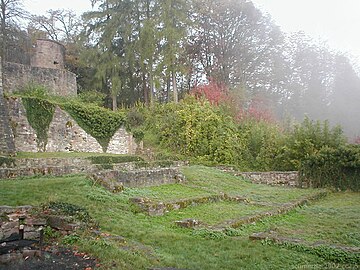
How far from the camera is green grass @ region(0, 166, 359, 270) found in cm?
577

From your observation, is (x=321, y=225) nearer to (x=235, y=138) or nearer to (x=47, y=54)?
(x=235, y=138)

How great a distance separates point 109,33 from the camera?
93.6 ft

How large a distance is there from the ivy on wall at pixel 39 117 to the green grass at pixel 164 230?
9.57 m

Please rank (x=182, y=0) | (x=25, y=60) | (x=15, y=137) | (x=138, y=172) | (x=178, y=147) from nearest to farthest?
(x=138, y=172)
(x=15, y=137)
(x=178, y=147)
(x=182, y=0)
(x=25, y=60)

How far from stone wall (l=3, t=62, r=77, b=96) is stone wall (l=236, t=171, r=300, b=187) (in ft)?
43.6

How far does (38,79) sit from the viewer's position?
882 inches

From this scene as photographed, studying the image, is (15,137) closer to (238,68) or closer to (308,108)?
(238,68)

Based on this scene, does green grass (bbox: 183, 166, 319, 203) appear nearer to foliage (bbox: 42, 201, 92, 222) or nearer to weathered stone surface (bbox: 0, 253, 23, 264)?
foliage (bbox: 42, 201, 92, 222)

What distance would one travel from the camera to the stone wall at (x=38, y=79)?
21.0 metres

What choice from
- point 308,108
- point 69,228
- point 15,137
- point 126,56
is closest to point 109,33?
point 126,56

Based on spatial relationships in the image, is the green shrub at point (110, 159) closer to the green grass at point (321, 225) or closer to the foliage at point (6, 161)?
the foliage at point (6, 161)

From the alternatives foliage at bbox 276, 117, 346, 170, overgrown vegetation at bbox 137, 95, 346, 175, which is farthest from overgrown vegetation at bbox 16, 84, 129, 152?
foliage at bbox 276, 117, 346, 170

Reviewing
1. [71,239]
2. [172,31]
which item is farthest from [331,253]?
[172,31]

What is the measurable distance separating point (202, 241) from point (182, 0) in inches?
921
